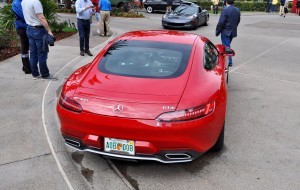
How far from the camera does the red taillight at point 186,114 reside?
3.25 metres

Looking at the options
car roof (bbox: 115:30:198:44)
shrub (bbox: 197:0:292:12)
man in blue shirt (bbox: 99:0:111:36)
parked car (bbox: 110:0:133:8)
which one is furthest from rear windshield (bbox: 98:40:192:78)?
shrub (bbox: 197:0:292:12)

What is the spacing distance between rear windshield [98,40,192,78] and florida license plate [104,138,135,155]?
84 centimetres

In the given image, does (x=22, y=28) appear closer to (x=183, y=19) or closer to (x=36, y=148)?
(x=36, y=148)

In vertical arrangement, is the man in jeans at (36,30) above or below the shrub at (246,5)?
below

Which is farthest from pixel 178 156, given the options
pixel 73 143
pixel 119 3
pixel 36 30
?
pixel 119 3

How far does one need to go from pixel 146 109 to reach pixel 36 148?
5.59 ft

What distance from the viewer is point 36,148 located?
4.20 meters

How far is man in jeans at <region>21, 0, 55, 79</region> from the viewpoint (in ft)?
20.4

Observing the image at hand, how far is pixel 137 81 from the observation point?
3732 millimetres

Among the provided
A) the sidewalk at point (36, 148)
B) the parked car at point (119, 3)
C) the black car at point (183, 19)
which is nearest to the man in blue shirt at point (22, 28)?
the sidewalk at point (36, 148)

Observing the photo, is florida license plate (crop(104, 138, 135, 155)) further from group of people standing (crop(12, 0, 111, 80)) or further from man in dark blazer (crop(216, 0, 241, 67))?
man in dark blazer (crop(216, 0, 241, 67))

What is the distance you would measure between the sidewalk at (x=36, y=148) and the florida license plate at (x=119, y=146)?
1.21ft

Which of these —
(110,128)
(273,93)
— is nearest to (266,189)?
(110,128)

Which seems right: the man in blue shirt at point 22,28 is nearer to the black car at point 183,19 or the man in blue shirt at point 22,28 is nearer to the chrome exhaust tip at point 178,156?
the chrome exhaust tip at point 178,156
